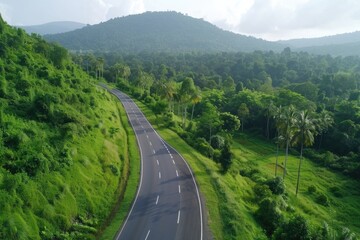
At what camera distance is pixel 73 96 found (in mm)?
55562

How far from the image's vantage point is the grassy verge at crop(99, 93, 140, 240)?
33.6 meters

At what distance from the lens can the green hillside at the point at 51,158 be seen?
30.2m

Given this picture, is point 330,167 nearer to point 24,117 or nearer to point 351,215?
point 351,215

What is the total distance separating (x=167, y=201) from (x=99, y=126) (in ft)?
70.6

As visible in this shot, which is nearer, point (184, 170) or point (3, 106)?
point (3, 106)

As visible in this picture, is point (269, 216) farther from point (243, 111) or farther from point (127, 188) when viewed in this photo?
point (243, 111)

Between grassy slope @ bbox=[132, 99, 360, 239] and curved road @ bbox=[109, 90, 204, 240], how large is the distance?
1.74 metres

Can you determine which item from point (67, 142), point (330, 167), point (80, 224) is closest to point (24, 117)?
point (67, 142)

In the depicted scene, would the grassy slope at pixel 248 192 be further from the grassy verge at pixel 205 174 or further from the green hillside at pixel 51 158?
the green hillside at pixel 51 158

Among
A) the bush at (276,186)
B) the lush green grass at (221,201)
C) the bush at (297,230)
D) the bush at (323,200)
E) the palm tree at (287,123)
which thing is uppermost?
the palm tree at (287,123)

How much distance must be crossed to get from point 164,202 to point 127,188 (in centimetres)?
574

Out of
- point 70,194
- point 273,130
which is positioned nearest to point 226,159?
point 70,194

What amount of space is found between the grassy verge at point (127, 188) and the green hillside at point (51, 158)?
22.0 inches

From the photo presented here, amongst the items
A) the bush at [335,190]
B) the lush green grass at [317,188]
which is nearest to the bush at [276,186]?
the lush green grass at [317,188]
